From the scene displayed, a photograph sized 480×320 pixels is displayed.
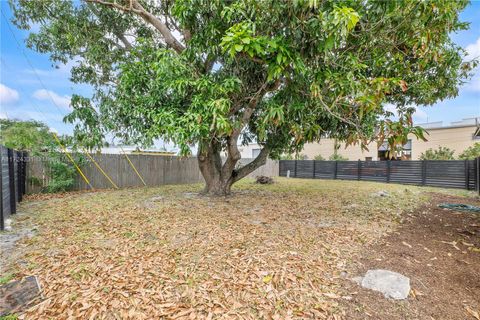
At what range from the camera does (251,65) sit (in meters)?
4.34

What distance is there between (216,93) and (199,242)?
2374mm

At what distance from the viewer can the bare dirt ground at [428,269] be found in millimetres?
2031

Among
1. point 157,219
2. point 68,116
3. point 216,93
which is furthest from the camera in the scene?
point 68,116

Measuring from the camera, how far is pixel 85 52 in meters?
5.99

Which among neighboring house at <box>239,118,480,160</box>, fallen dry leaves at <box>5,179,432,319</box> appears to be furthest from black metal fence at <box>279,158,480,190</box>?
fallen dry leaves at <box>5,179,432,319</box>

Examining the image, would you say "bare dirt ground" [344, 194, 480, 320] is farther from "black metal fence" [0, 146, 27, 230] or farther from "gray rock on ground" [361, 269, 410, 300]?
"black metal fence" [0, 146, 27, 230]

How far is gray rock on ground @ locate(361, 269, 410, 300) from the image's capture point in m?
2.21

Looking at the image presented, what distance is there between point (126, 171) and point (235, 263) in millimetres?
7548

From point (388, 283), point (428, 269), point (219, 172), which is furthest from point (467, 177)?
point (388, 283)

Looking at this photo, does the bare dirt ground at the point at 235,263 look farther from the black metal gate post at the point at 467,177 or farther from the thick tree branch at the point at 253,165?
the black metal gate post at the point at 467,177

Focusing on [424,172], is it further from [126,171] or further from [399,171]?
[126,171]

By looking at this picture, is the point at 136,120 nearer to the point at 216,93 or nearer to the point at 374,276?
the point at 216,93

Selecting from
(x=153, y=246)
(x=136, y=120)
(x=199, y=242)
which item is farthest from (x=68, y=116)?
(x=199, y=242)

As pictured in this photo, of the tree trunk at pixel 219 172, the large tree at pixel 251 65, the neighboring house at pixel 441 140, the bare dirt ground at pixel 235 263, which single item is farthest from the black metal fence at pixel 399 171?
the tree trunk at pixel 219 172
